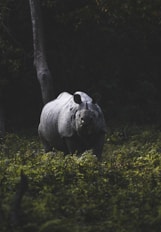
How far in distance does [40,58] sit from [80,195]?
563 inches

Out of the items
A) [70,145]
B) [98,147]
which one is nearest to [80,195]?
[98,147]

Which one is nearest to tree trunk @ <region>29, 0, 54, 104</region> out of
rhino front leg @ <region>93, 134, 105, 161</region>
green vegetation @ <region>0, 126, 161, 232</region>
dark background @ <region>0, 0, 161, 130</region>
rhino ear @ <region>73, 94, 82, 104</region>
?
dark background @ <region>0, 0, 161, 130</region>

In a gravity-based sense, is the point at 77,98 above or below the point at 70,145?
above

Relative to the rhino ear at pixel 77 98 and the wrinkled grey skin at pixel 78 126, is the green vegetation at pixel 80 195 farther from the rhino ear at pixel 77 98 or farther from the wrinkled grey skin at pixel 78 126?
the rhino ear at pixel 77 98

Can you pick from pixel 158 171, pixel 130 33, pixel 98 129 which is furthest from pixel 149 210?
pixel 130 33

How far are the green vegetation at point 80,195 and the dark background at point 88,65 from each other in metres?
13.9

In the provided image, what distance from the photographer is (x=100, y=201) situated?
9914mm

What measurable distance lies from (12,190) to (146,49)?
1970 cm

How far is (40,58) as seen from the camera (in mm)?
24094

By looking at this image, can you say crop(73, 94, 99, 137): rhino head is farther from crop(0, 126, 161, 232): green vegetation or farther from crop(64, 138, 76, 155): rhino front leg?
crop(0, 126, 161, 232): green vegetation

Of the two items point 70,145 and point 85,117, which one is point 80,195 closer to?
point 85,117

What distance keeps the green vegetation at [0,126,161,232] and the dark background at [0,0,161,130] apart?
45.8 ft

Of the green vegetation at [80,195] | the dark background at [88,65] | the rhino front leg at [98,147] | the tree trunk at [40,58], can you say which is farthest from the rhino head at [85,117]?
the dark background at [88,65]

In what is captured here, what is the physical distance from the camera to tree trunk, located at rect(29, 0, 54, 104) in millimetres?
23828
